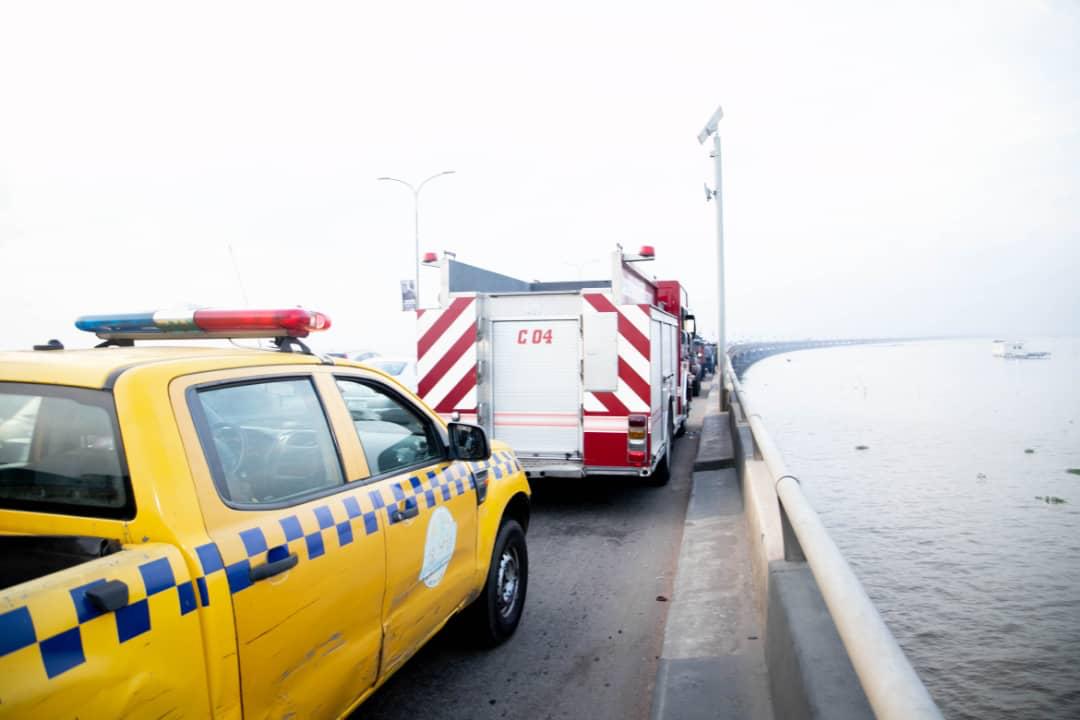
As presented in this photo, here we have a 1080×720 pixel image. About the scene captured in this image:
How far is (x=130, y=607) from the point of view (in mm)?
1773

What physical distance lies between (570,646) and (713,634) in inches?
35.0

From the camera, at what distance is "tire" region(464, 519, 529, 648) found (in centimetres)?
420

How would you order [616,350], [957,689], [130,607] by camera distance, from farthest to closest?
1. [616,350]
2. [957,689]
3. [130,607]

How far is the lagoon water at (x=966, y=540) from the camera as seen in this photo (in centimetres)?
457

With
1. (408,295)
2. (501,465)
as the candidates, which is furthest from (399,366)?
(408,295)

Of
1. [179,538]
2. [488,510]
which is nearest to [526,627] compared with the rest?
[488,510]

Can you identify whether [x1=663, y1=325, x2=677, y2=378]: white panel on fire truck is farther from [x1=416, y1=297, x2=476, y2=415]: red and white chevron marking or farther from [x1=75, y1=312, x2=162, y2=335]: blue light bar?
[x1=75, y1=312, x2=162, y2=335]: blue light bar

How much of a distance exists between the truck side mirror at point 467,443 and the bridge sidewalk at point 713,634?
1535 millimetres

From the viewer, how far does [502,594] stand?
14.6ft

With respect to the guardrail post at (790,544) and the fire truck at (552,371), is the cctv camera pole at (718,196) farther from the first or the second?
the guardrail post at (790,544)

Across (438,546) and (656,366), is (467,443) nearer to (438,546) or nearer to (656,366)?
(438,546)

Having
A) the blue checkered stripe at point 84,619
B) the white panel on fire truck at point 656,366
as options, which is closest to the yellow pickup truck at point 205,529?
the blue checkered stripe at point 84,619

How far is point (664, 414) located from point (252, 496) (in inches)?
283

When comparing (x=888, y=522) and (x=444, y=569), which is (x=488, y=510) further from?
(x=888, y=522)
